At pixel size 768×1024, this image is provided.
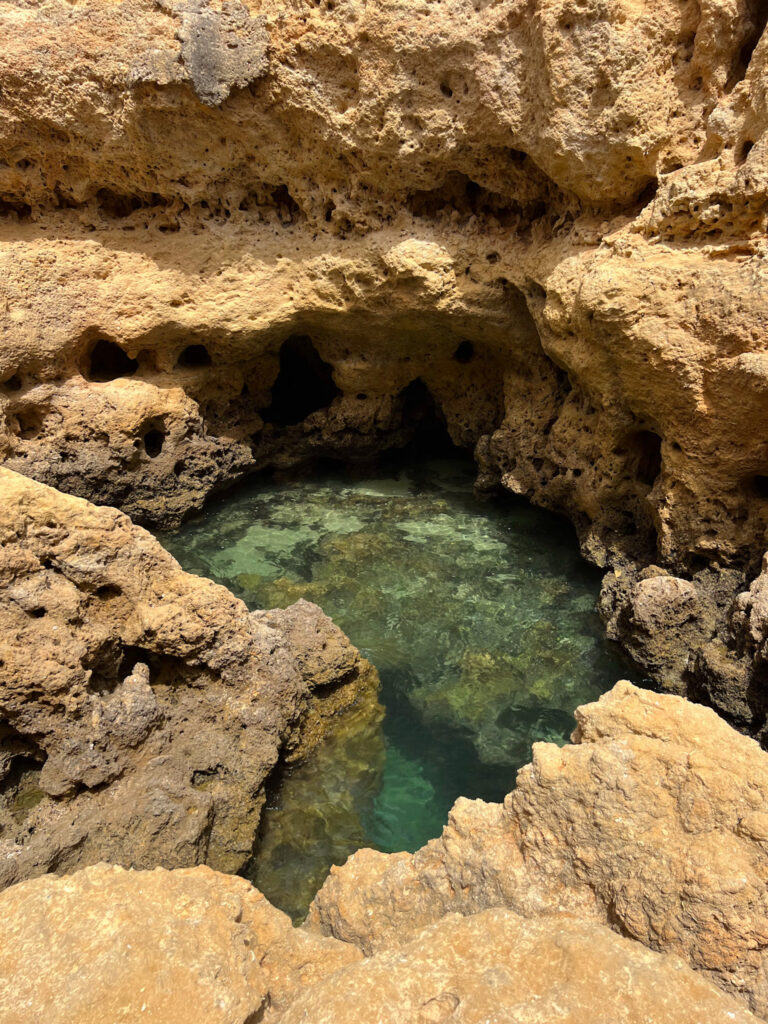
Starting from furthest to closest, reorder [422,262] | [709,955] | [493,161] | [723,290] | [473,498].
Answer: [473,498], [422,262], [493,161], [723,290], [709,955]

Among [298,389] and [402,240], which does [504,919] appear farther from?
[298,389]

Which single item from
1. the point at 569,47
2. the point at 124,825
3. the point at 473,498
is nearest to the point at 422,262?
the point at 569,47

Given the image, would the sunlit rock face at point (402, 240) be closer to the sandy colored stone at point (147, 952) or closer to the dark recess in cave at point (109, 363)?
the dark recess in cave at point (109, 363)

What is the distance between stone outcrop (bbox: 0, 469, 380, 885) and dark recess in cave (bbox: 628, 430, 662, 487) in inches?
149

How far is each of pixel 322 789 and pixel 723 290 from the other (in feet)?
15.1

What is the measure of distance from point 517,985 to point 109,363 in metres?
7.64

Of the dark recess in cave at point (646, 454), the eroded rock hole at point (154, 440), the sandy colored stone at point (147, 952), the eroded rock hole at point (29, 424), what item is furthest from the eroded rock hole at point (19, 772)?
the dark recess in cave at point (646, 454)

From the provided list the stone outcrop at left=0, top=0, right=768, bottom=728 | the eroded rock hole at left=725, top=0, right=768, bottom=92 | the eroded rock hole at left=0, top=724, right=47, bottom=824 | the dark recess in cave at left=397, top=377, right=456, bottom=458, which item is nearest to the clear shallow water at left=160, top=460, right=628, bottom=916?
the dark recess in cave at left=397, top=377, right=456, bottom=458

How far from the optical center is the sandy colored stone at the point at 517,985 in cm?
209

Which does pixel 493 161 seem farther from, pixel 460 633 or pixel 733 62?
pixel 460 633

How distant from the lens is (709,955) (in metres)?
2.52

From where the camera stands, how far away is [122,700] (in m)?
4.22

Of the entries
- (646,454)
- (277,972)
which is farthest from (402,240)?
(277,972)

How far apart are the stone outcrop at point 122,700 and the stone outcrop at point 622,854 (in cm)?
120
